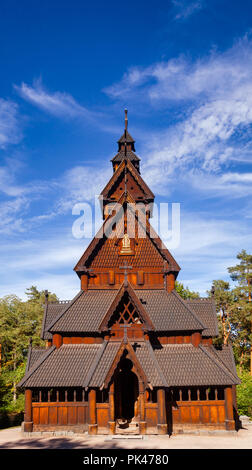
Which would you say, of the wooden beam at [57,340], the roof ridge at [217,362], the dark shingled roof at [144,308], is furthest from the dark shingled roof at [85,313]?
the roof ridge at [217,362]

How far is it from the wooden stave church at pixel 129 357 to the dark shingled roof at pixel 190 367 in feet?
0.16

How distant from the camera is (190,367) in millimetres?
18219

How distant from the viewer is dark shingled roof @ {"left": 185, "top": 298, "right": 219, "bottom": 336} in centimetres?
2100

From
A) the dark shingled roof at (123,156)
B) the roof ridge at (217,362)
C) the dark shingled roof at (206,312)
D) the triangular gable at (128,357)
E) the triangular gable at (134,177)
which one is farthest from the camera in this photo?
the dark shingled roof at (123,156)

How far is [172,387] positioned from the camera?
689 inches

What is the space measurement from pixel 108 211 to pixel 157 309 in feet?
24.6

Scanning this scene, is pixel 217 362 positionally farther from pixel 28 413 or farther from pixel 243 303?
pixel 243 303

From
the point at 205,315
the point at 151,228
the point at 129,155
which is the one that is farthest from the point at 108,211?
the point at 205,315

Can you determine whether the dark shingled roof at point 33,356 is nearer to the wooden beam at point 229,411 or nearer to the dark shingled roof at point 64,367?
the dark shingled roof at point 64,367

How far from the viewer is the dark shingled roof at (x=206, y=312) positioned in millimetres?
21000

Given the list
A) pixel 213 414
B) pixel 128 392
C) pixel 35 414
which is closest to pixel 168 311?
pixel 128 392

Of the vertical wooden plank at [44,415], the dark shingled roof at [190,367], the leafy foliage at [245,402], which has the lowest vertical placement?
the leafy foliage at [245,402]

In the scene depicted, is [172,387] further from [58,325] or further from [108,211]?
[108,211]

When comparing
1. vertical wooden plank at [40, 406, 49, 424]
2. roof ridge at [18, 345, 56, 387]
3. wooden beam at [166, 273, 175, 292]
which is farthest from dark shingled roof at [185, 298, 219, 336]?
vertical wooden plank at [40, 406, 49, 424]
